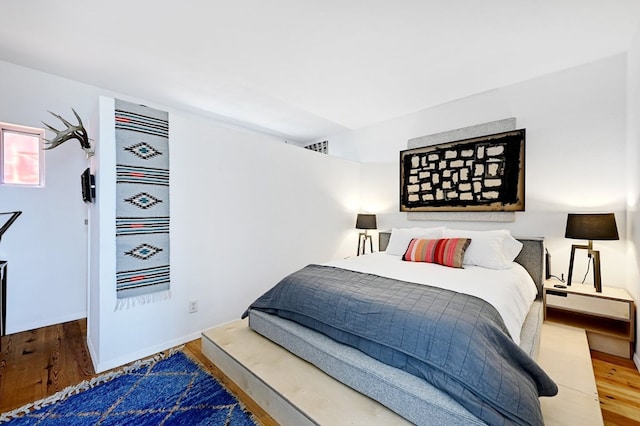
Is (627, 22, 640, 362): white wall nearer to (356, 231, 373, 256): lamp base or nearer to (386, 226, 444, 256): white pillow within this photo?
(386, 226, 444, 256): white pillow

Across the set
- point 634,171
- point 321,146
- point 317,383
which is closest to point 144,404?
point 317,383

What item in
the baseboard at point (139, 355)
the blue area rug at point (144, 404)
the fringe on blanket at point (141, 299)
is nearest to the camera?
the blue area rug at point (144, 404)

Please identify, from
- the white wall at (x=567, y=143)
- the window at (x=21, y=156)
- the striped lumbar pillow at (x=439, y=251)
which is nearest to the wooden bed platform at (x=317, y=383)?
the striped lumbar pillow at (x=439, y=251)

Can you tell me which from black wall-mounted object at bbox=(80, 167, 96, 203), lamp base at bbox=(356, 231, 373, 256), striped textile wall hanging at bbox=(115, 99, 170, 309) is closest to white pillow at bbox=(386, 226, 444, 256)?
lamp base at bbox=(356, 231, 373, 256)

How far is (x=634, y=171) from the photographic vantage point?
2223 millimetres

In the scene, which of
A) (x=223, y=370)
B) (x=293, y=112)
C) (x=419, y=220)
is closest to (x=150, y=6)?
(x=293, y=112)

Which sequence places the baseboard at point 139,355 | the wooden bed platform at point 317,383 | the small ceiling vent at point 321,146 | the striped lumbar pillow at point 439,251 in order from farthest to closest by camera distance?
the small ceiling vent at point 321,146
the striped lumbar pillow at point 439,251
the baseboard at point 139,355
the wooden bed platform at point 317,383

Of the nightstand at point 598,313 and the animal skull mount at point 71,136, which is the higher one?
the animal skull mount at point 71,136

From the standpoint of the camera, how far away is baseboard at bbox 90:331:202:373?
2.06m

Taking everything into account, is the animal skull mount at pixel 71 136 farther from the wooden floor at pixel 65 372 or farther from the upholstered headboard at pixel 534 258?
the upholstered headboard at pixel 534 258

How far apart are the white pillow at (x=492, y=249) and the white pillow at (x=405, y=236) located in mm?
308

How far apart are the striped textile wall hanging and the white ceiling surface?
0.62 metres

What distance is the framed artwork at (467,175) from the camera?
3.02 metres

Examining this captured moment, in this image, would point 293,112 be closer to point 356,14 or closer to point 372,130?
point 372,130
